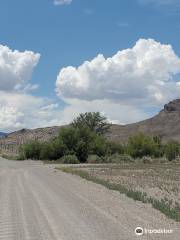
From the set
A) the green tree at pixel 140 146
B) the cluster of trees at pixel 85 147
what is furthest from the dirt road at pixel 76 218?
the green tree at pixel 140 146

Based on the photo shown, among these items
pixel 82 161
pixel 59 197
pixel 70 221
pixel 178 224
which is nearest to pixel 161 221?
pixel 178 224

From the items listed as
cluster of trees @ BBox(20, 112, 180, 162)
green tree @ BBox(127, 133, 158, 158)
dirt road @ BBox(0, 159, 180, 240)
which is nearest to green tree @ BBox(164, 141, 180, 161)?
cluster of trees @ BBox(20, 112, 180, 162)

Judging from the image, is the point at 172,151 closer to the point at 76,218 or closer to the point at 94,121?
the point at 94,121

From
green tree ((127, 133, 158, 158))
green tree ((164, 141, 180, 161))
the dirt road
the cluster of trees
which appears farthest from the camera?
green tree ((127, 133, 158, 158))

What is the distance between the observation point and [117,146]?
121 m

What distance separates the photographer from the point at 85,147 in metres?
106

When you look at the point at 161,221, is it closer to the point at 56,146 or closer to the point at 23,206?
the point at 23,206

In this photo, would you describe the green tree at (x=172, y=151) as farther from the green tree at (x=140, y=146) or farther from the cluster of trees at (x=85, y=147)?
the green tree at (x=140, y=146)

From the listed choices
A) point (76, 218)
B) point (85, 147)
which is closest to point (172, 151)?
point (85, 147)

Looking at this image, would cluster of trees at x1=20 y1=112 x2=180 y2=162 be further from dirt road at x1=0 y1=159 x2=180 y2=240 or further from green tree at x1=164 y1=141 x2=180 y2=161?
dirt road at x1=0 y1=159 x2=180 y2=240

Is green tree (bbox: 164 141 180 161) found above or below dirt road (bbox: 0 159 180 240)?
above

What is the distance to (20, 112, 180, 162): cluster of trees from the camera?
4176 inches

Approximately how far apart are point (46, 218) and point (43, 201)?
18.8 feet

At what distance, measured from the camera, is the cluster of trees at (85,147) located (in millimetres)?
106062
